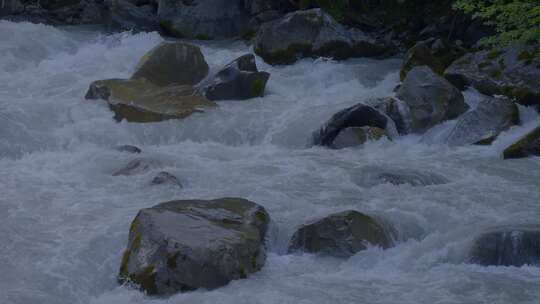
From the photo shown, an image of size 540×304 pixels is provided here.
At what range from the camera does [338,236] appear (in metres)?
8.92

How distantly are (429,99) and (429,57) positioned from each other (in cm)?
232

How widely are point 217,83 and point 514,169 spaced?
19.5 ft

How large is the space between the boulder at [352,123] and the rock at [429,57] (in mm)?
2607

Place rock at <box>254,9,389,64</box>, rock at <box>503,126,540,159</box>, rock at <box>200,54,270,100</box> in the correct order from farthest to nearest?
rock at <box>254,9,389,64</box> < rock at <box>200,54,270,100</box> < rock at <box>503,126,540,159</box>

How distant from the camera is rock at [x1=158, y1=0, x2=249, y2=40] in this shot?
21.2m

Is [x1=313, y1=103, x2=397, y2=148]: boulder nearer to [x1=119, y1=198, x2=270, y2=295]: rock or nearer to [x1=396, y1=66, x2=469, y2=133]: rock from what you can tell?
[x1=396, y1=66, x2=469, y2=133]: rock

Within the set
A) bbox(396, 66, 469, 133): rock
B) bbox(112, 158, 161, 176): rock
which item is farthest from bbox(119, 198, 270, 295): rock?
bbox(396, 66, 469, 133): rock

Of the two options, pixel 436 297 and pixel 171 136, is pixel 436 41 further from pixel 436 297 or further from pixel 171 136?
pixel 436 297

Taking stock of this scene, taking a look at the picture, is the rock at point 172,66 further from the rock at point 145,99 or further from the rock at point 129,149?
the rock at point 129,149

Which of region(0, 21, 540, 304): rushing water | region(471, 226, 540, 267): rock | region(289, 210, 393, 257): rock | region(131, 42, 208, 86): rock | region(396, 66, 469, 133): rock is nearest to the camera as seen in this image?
region(0, 21, 540, 304): rushing water

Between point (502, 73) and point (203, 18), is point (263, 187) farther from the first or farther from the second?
point (203, 18)

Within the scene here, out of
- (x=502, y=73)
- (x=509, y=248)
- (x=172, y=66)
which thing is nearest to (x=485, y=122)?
(x=502, y=73)

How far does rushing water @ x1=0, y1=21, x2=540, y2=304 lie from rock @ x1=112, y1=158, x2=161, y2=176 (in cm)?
21

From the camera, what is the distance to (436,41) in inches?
697
